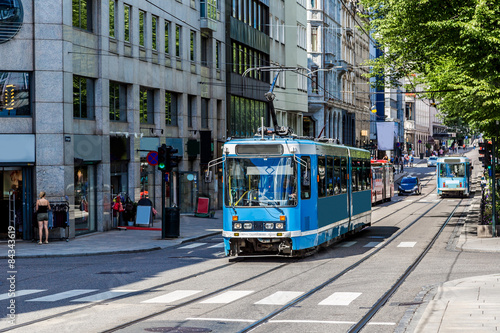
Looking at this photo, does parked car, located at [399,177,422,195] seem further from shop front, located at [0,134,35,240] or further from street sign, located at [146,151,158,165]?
shop front, located at [0,134,35,240]

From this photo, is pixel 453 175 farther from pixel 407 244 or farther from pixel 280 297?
pixel 280 297

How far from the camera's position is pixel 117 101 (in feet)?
119

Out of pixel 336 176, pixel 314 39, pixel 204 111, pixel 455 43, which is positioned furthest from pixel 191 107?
pixel 314 39

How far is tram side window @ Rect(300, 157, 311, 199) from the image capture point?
69.1 ft

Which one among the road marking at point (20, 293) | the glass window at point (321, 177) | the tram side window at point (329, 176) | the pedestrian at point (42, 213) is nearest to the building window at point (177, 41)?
the pedestrian at point (42, 213)

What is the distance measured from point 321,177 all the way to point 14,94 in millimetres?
12314

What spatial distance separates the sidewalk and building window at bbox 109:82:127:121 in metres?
4.94

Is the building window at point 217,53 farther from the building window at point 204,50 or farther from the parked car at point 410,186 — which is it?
the parked car at point 410,186

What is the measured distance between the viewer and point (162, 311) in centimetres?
1380

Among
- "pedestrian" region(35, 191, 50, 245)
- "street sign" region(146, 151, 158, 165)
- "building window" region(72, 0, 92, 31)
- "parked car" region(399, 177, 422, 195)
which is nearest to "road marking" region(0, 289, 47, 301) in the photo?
"pedestrian" region(35, 191, 50, 245)

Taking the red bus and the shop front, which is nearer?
the shop front

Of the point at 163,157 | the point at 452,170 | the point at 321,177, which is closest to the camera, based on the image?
the point at 321,177

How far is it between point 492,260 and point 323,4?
5847 centimetres

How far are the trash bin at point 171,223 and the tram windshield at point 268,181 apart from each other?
8859mm
